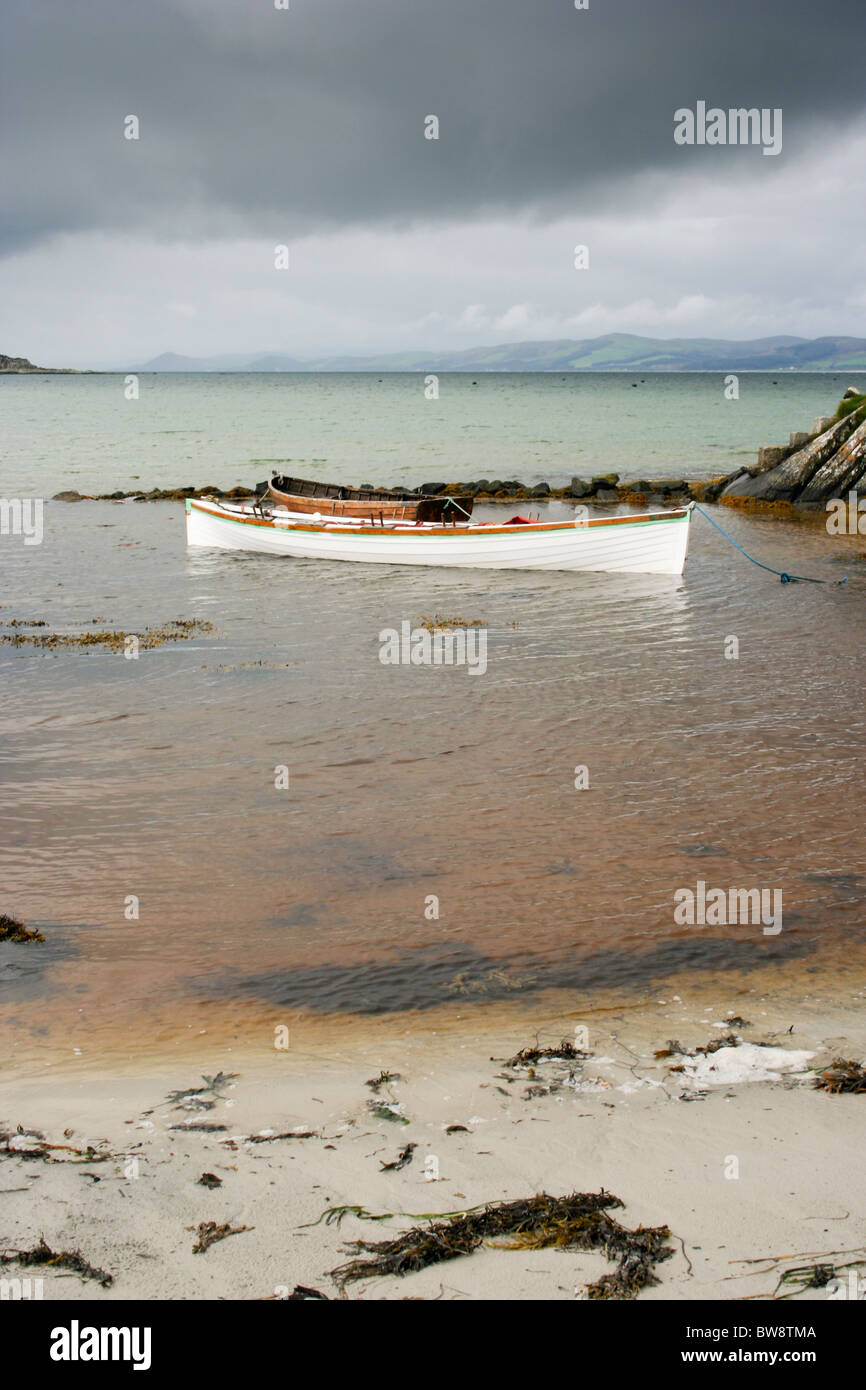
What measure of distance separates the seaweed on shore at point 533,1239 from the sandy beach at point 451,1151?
0.05m

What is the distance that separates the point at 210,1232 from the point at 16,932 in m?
4.09

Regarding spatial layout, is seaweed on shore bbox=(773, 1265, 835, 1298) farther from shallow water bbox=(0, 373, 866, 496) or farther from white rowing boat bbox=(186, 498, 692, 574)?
shallow water bbox=(0, 373, 866, 496)

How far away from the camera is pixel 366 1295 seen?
13.9 ft

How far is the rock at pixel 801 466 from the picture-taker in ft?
117

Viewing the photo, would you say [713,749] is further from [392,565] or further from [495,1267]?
[392,565]

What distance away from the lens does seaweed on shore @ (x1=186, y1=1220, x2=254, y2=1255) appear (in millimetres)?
4512

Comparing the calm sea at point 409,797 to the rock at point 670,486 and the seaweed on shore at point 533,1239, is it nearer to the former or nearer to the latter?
the seaweed on shore at point 533,1239

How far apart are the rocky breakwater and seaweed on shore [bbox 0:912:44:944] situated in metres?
32.3

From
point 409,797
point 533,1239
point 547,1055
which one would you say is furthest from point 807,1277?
point 409,797

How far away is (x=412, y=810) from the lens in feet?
34.6

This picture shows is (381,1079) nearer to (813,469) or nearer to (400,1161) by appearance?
(400,1161)

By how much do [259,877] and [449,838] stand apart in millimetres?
1834

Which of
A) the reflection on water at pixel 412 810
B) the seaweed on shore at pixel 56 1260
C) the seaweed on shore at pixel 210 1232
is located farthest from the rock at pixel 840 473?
the seaweed on shore at pixel 56 1260

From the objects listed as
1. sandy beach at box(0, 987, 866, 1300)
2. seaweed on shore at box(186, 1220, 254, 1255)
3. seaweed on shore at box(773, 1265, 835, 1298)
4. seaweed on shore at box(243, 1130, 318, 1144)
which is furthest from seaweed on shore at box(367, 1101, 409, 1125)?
seaweed on shore at box(773, 1265, 835, 1298)
